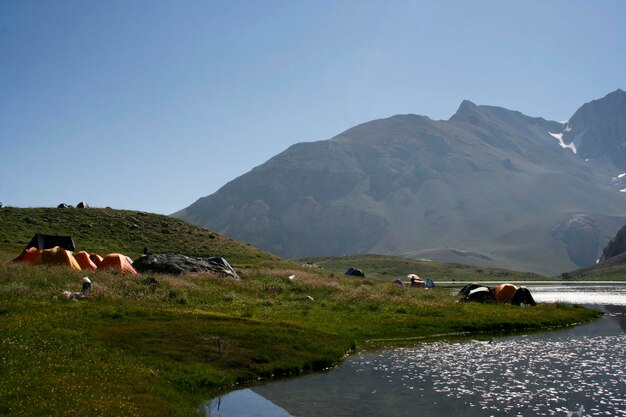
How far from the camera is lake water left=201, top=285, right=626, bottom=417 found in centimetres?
2302

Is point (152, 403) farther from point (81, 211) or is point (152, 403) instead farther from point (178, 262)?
point (81, 211)

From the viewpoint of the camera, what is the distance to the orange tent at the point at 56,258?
192 feet

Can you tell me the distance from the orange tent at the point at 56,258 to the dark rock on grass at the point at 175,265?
22.3 ft

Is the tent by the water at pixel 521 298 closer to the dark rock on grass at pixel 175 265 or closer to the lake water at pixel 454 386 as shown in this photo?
the lake water at pixel 454 386

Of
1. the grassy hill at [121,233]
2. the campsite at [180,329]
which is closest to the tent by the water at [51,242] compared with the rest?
the campsite at [180,329]

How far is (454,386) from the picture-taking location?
2673 centimetres

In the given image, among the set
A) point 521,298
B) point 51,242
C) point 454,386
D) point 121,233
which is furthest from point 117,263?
point 521,298

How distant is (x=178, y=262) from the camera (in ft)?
205

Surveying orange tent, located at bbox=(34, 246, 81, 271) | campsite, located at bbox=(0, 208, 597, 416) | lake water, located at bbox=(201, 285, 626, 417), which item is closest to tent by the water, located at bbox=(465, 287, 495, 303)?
campsite, located at bbox=(0, 208, 597, 416)

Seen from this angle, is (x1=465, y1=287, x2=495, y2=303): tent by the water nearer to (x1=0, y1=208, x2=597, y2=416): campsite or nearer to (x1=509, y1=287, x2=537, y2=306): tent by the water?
(x1=509, y1=287, x2=537, y2=306): tent by the water

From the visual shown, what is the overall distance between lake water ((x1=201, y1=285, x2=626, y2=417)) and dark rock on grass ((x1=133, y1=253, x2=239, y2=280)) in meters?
31.9

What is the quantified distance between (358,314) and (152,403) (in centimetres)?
2964

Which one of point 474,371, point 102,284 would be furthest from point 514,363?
point 102,284

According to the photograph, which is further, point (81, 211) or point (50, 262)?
point (81, 211)
